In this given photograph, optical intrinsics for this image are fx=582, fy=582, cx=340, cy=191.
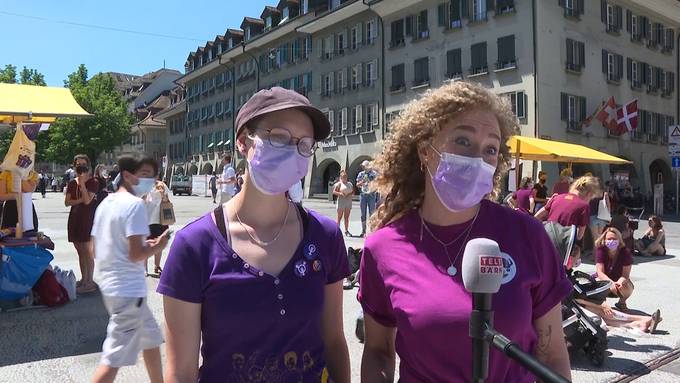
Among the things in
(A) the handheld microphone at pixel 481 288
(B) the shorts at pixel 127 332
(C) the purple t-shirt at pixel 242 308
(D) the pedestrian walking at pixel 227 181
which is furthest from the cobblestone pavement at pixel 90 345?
(D) the pedestrian walking at pixel 227 181

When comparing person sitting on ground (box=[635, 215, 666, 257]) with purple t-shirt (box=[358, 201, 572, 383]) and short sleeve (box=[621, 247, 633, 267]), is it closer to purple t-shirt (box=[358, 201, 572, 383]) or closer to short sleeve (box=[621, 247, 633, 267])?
short sleeve (box=[621, 247, 633, 267])

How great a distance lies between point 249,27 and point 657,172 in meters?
33.5

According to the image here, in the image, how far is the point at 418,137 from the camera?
2273mm

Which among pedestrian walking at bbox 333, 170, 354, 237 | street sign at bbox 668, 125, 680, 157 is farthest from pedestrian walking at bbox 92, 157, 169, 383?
street sign at bbox 668, 125, 680, 157

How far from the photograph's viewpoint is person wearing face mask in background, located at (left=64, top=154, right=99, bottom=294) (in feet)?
25.7

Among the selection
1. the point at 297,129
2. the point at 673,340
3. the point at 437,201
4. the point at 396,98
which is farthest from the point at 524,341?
the point at 396,98

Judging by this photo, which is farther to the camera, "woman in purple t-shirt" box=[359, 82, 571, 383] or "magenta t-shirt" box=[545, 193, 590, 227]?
"magenta t-shirt" box=[545, 193, 590, 227]

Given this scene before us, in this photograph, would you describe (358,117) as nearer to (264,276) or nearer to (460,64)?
(460,64)

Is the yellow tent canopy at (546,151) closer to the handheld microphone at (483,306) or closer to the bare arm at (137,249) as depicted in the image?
the bare arm at (137,249)

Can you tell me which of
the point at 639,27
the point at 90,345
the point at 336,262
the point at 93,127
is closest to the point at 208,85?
the point at 93,127

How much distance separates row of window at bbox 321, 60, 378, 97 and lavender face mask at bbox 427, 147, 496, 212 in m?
35.5

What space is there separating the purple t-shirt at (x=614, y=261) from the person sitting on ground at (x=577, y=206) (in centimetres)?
37

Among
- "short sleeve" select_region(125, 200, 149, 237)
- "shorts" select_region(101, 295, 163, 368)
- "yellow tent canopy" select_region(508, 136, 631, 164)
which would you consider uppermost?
"yellow tent canopy" select_region(508, 136, 631, 164)

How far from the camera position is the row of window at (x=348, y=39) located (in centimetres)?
3709
